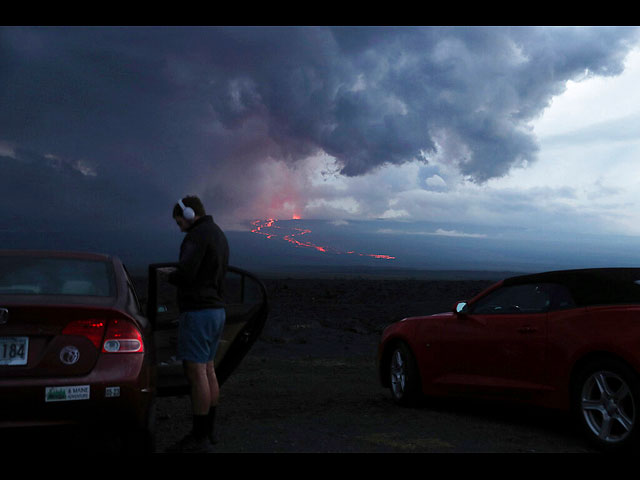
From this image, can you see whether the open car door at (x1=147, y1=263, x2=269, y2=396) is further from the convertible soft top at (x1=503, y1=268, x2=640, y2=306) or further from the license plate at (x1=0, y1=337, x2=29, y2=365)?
the convertible soft top at (x1=503, y1=268, x2=640, y2=306)

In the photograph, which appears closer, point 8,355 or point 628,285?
point 8,355

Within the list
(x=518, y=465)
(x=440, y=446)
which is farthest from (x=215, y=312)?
(x=518, y=465)

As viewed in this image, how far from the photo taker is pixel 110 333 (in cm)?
465

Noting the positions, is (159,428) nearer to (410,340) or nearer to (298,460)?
(298,460)

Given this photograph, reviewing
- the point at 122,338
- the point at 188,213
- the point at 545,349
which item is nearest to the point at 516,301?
the point at 545,349

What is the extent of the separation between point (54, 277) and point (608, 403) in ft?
14.2

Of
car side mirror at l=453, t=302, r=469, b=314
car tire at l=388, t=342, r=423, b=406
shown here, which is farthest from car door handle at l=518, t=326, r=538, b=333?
car tire at l=388, t=342, r=423, b=406

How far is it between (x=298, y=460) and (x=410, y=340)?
3.09 metres

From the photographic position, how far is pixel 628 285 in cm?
607

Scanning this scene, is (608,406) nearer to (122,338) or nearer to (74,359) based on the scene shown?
(122,338)

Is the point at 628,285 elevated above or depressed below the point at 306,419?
above

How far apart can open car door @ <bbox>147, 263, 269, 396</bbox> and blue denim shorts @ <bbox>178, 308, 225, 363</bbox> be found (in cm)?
59

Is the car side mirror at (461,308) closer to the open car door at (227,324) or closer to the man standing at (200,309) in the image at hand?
the open car door at (227,324)

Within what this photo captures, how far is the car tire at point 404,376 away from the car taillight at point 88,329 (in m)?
4.04
